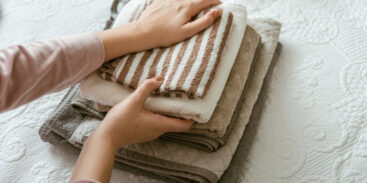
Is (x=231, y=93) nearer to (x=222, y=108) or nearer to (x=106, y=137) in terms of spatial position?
(x=222, y=108)

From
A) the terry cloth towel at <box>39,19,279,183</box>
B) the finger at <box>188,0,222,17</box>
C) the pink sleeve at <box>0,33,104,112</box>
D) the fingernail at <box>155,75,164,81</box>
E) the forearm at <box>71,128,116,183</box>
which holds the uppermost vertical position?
the finger at <box>188,0,222,17</box>

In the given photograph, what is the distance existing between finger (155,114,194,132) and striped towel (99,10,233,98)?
0.15 ft

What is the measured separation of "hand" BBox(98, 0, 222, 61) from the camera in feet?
2.19

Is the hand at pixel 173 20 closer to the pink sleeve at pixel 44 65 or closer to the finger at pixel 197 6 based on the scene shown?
the finger at pixel 197 6

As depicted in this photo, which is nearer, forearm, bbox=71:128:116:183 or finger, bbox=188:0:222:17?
forearm, bbox=71:128:116:183

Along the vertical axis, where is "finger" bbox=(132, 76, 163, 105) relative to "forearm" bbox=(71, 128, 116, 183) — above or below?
above

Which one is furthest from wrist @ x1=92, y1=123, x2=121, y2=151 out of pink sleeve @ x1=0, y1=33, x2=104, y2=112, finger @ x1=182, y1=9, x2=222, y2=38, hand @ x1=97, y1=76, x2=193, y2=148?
finger @ x1=182, y1=9, x2=222, y2=38

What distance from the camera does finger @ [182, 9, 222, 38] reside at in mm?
666

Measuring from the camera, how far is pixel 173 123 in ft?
1.99

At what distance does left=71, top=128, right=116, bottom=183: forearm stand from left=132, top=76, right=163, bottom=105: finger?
0.09 m

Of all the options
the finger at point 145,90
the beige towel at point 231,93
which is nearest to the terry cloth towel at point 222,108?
the beige towel at point 231,93

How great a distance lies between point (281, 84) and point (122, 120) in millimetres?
383

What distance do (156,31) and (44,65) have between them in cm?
22

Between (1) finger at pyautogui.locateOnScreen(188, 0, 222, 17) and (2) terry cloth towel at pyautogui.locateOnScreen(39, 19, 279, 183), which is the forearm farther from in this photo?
(1) finger at pyautogui.locateOnScreen(188, 0, 222, 17)
